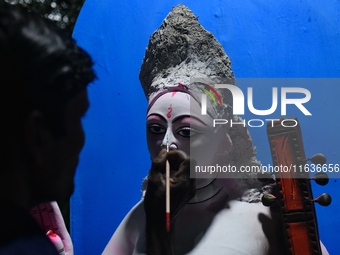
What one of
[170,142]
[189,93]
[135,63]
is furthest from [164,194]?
[135,63]

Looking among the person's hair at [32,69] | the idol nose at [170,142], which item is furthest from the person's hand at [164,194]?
the person's hair at [32,69]

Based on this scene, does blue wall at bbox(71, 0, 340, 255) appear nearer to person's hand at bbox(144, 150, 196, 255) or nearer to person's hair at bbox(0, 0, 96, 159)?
person's hand at bbox(144, 150, 196, 255)

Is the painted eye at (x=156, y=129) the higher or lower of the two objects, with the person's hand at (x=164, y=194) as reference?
higher

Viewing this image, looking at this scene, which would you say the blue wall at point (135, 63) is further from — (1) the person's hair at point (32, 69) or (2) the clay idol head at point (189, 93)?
(1) the person's hair at point (32, 69)

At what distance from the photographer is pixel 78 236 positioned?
4.22 feet

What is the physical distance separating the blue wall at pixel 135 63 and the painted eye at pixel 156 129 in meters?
0.04

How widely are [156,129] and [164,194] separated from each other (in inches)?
6.3

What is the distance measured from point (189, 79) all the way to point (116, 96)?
0.66 feet

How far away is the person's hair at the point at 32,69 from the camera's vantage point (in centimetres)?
92

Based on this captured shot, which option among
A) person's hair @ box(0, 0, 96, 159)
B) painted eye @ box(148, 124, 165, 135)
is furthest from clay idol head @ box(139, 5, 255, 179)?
person's hair @ box(0, 0, 96, 159)

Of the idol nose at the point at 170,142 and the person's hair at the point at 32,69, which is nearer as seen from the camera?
the person's hair at the point at 32,69

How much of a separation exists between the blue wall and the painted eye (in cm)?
4

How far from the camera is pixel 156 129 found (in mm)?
1222

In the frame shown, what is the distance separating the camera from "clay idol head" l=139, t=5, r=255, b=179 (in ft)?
3.93
